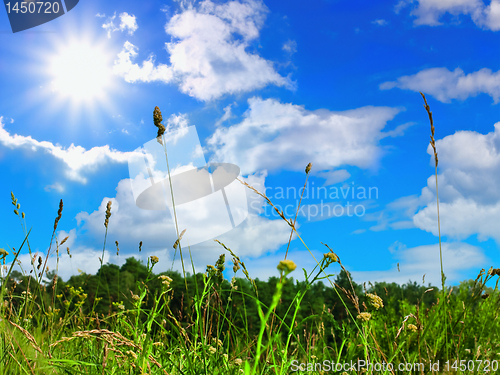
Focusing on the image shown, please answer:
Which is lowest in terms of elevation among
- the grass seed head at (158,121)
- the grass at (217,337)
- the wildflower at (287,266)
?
the grass at (217,337)

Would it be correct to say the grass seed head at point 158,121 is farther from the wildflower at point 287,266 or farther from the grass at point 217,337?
the wildflower at point 287,266

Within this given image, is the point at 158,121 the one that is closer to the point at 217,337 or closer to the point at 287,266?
the point at 217,337

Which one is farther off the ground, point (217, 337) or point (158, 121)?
point (158, 121)

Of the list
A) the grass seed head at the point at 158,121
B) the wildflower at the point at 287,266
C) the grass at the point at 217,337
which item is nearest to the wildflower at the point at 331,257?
the grass at the point at 217,337

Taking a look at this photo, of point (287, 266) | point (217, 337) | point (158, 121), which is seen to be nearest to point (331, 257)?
point (287, 266)

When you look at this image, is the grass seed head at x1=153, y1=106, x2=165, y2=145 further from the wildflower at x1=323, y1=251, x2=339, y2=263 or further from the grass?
the wildflower at x1=323, y1=251, x2=339, y2=263

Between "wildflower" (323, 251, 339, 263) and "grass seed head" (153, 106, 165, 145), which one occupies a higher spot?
"grass seed head" (153, 106, 165, 145)

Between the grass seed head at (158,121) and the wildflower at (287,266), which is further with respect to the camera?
the grass seed head at (158,121)

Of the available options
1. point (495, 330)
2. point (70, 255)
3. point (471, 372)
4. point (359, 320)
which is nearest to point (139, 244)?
point (70, 255)

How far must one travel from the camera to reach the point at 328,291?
15531mm

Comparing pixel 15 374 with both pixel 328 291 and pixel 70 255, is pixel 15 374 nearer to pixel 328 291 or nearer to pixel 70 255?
pixel 70 255

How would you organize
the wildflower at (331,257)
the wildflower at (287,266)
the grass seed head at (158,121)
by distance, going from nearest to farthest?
the wildflower at (287,266), the wildflower at (331,257), the grass seed head at (158,121)

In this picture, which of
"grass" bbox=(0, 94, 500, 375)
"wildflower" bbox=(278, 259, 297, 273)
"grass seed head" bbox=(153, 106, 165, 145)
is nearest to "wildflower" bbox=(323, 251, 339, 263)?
"grass" bbox=(0, 94, 500, 375)

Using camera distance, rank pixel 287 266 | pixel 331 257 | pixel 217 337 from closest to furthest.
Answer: pixel 287 266 → pixel 331 257 → pixel 217 337
